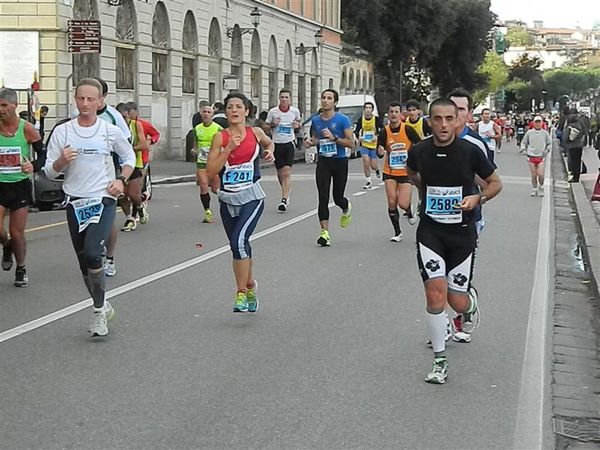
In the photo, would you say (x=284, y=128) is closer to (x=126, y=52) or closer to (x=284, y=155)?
(x=284, y=155)

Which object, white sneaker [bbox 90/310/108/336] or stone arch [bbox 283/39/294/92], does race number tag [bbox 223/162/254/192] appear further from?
stone arch [bbox 283/39/294/92]

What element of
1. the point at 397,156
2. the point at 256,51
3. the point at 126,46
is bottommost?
the point at 397,156

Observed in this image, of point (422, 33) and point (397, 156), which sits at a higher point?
point (422, 33)

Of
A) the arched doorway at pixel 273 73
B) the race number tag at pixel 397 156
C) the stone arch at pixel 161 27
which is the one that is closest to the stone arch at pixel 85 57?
the stone arch at pixel 161 27

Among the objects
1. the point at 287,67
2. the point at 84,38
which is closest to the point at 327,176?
the point at 84,38

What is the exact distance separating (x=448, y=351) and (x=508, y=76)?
137 metres

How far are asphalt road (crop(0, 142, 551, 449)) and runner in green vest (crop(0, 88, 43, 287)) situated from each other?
2.01 ft

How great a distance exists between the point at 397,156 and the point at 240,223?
18.5 ft

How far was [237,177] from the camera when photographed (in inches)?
332

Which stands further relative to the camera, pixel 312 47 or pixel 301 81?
pixel 312 47

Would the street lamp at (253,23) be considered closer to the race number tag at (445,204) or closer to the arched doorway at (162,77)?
the arched doorway at (162,77)

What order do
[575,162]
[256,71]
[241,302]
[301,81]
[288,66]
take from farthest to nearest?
[301,81] → [288,66] → [256,71] → [575,162] → [241,302]

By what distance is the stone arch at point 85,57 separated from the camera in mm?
29781

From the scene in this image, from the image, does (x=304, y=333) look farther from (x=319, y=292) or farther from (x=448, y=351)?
(x=319, y=292)
